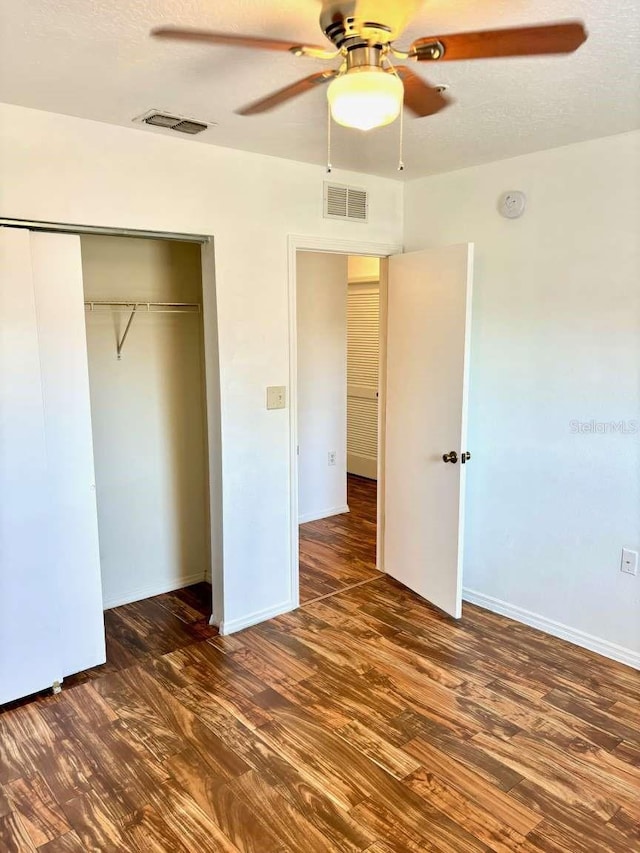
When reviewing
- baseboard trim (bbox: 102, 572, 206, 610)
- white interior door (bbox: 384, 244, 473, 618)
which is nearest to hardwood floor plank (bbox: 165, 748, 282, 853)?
baseboard trim (bbox: 102, 572, 206, 610)

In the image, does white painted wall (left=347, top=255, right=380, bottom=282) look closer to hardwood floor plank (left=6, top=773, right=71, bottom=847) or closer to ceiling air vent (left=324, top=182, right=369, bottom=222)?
ceiling air vent (left=324, top=182, right=369, bottom=222)

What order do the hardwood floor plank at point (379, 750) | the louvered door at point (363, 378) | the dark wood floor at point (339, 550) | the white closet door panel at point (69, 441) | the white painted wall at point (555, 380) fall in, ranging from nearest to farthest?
A: the hardwood floor plank at point (379, 750), the white closet door panel at point (69, 441), the white painted wall at point (555, 380), the dark wood floor at point (339, 550), the louvered door at point (363, 378)

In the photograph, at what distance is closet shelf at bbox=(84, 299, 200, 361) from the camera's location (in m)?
3.35

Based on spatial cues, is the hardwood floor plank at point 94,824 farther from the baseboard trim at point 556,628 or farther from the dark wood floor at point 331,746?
the baseboard trim at point 556,628

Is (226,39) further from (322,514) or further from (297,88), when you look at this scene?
(322,514)

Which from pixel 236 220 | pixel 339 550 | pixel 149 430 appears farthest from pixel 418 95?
pixel 339 550

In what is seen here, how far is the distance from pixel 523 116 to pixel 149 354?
2.30m

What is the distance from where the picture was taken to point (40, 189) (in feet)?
8.07

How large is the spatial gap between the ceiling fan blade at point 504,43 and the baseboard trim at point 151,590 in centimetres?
317

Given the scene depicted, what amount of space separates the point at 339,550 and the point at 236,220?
2442mm

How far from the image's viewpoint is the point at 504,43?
1.42 m

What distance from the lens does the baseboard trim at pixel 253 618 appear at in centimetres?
325

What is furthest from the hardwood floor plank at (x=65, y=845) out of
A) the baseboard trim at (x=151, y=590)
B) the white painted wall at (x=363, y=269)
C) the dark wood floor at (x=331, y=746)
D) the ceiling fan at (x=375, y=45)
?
the white painted wall at (x=363, y=269)

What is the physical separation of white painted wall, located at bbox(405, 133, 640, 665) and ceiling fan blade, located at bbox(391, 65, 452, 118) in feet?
4.35
